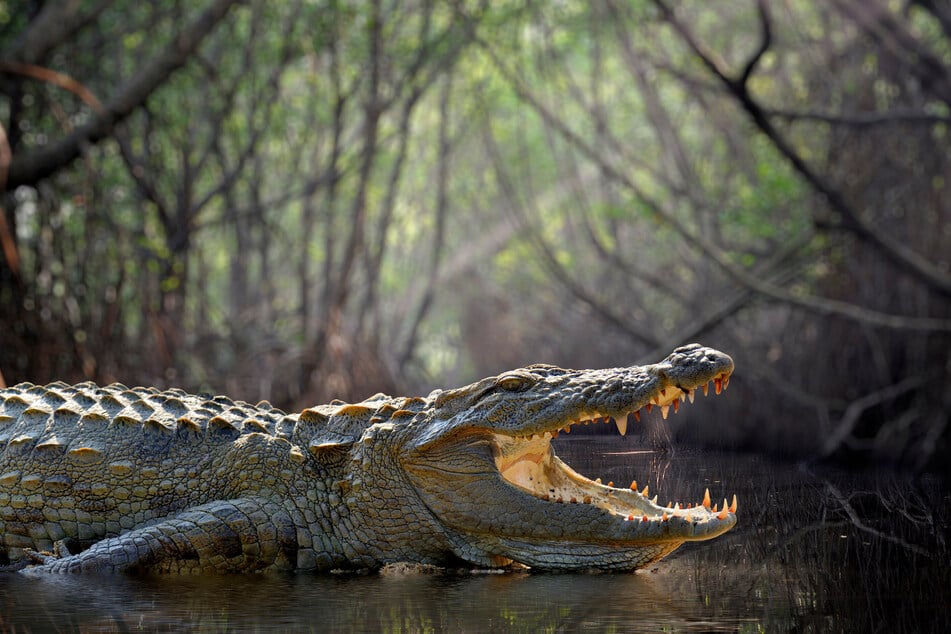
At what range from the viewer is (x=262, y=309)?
39.1 feet

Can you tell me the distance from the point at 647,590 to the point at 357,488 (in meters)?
1.02

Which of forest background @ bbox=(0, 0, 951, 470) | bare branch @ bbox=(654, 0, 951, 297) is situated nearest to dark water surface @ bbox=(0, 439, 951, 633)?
forest background @ bbox=(0, 0, 951, 470)

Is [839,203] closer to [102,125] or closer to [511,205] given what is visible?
[511,205]

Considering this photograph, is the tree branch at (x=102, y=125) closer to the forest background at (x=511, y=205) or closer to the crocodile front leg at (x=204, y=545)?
the forest background at (x=511, y=205)

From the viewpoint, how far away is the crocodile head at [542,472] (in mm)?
3088

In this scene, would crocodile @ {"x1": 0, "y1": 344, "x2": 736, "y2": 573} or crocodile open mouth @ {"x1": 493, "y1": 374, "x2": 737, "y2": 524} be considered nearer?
crocodile open mouth @ {"x1": 493, "y1": 374, "x2": 737, "y2": 524}

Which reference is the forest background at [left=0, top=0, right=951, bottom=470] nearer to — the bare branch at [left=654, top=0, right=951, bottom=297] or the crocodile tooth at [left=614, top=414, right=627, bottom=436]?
the bare branch at [left=654, top=0, right=951, bottom=297]

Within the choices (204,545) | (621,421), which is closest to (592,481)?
(621,421)

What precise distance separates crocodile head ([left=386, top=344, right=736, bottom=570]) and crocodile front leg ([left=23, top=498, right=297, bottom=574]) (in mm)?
471

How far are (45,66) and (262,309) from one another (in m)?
4.02

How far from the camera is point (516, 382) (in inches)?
130

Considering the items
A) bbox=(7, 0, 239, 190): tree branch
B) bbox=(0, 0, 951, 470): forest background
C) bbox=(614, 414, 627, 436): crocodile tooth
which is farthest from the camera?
bbox=(7, 0, 239, 190): tree branch

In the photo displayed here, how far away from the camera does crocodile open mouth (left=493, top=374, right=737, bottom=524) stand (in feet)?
10.0

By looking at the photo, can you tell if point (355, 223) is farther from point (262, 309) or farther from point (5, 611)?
point (5, 611)
